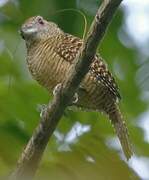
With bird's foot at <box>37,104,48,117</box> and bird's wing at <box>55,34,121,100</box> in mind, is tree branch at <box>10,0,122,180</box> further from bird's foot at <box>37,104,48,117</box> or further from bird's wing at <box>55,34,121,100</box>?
bird's wing at <box>55,34,121,100</box>

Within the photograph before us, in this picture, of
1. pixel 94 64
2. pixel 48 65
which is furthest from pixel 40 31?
pixel 94 64

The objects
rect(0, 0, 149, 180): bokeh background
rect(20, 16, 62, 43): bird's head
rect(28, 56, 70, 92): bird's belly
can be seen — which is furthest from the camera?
rect(20, 16, 62, 43): bird's head

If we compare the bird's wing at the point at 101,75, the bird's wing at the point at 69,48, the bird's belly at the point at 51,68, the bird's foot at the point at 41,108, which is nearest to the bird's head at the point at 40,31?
the bird's wing at the point at 69,48

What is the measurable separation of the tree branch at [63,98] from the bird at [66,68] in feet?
4.20

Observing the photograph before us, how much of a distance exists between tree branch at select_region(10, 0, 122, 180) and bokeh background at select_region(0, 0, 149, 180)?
0.13ft

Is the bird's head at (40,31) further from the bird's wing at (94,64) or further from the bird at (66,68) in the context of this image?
the bird's wing at (94,64)

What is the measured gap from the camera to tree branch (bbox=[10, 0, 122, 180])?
60.4 inches

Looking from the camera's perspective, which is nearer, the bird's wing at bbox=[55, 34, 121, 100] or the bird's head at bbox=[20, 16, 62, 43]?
the bird's wing at bbox=[55, 34, 121, 100]

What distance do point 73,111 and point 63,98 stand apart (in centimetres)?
37

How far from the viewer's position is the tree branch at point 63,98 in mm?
1535

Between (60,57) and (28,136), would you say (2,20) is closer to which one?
(28,136)

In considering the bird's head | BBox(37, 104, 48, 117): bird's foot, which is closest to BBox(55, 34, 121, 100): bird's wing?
the bird's head

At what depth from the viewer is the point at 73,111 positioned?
228 cm

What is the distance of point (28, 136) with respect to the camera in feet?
5.72
